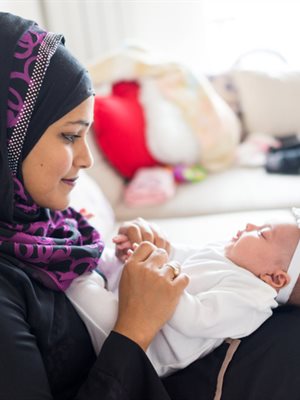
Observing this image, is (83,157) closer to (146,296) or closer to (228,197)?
(146,296)

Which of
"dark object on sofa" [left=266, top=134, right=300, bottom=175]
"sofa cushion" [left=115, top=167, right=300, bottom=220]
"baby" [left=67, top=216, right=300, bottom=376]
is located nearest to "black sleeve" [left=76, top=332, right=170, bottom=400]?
"baby" [left=67, top=216, right=300, bottom=376]

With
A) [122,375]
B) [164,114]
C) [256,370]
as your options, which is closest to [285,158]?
[164,114]

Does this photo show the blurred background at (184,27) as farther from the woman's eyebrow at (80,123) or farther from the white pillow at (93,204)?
the woman's eyebrow at (80,123)

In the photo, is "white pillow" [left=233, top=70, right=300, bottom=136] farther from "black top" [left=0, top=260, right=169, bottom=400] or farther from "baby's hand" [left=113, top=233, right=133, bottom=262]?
"black top" [left=0, top=260, right=169, bottom=400]

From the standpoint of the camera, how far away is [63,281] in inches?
42.1

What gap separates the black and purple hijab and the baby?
0.32 ft

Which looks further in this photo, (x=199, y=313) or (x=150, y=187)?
(x=150, y=187)

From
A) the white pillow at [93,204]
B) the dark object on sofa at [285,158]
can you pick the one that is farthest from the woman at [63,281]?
the dark object on sofa at [285,158]

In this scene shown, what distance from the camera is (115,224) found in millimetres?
2131

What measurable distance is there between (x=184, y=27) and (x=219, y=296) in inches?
112

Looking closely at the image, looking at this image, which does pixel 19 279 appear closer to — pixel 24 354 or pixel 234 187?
pixel 24 354

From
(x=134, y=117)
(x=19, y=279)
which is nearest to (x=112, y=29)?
(x=134, y=117)

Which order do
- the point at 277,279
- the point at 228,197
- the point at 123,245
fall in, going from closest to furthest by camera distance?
the point at 277,279, the point at 123,245, the point at 228,197

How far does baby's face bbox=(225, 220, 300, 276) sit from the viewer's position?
114cm
